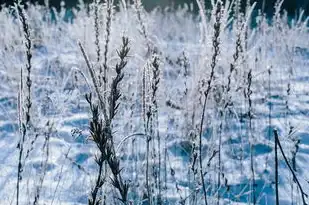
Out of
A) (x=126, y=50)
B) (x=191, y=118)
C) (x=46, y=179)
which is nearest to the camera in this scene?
(x=126, y=50)

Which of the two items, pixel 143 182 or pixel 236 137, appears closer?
pixel 143 182

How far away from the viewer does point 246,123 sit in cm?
317

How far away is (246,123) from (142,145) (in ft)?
2.83

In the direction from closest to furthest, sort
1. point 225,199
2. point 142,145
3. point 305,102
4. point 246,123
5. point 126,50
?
point 126,50 < point 225,199 < point 142,145 < point 246,123 < point 305,102

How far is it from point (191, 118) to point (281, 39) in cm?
222

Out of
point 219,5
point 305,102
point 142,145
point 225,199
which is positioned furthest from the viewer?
point 305,102

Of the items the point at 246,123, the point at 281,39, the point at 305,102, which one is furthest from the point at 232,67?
the point at 281,39

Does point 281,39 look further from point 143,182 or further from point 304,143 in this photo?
point 143,182

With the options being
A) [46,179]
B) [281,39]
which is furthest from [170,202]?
[281,39]

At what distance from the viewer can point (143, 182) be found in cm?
220

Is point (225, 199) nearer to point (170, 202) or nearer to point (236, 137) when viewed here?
point (170, 202)

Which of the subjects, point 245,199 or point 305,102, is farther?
point 305,102

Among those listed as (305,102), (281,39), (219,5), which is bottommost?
(305,102)

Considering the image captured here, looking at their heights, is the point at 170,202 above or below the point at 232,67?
below
